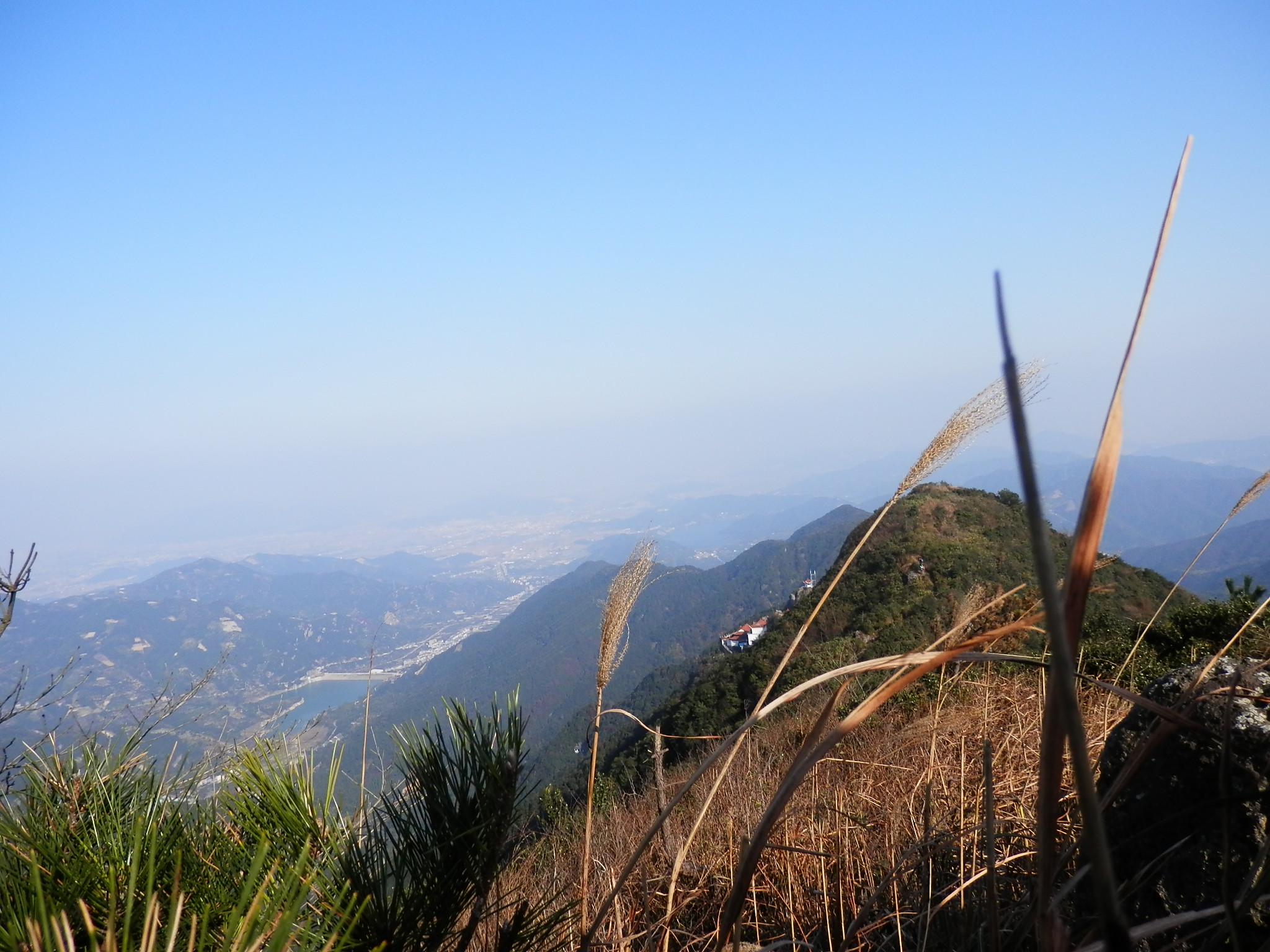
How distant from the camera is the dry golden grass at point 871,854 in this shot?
5.09ft

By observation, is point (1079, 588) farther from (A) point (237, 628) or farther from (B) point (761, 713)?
(A) point (237, 628)

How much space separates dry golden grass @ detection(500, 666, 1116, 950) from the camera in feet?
5.09

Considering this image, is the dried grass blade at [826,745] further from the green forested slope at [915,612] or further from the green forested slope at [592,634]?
the green forested slope at [592,634]

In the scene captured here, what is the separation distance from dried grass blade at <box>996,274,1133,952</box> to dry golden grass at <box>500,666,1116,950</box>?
0.71 meters

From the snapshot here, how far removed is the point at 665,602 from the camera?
83.2m

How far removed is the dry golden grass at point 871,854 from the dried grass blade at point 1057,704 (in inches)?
28.0

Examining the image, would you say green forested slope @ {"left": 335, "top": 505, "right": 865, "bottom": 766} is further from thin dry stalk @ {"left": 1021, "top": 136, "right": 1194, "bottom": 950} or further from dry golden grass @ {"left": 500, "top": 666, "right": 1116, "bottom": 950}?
thin dry stalk @ {"left": 1021, "top": 136, "right": 1194, "bottom": 950}

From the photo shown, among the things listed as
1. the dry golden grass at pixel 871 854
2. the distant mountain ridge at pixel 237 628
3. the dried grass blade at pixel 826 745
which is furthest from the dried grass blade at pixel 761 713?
the distant mountain ridge at pixel 237 628

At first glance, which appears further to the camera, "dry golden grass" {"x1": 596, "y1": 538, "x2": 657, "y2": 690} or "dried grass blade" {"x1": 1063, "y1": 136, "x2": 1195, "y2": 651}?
"dry golden grass" {"x1": 596, "y1": 538, "x2": 657, "y2": 690}

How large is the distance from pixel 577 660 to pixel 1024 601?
2888 inches

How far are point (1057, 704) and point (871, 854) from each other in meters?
1.79

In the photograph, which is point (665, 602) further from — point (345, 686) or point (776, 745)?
point (776, 745)

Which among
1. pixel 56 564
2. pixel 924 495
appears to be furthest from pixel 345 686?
pixel 56 564

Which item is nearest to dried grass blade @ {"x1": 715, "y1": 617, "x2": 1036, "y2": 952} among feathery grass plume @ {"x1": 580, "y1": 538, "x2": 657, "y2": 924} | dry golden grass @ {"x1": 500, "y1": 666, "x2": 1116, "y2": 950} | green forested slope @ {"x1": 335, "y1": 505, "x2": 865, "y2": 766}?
dry golden grass @ {"x1": 500, "y1": 666, "x2": 1116, "y2": 950}
